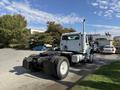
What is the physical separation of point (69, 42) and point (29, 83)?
6509 millimetres

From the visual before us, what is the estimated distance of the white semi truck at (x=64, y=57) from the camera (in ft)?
32.5

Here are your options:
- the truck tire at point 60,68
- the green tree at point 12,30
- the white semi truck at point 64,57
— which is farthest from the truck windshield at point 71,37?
the green tree at point 12,30

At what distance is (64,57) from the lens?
10.7m

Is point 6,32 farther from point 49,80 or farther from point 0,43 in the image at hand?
point 49,80

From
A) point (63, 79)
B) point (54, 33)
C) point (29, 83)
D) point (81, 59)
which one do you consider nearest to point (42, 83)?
point (29, 83)

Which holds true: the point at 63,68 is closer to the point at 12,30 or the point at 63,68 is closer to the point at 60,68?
the point at 60,68

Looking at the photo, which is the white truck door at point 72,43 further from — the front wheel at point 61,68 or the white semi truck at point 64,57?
the front wheel at point 61,68

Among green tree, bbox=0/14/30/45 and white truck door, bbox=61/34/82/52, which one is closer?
white truck door, bbox=61/34/82/52

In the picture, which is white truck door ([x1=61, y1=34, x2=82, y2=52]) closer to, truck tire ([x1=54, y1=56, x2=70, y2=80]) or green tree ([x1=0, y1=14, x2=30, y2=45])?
truck tire ([x1=54, y1=56, x2=70, y2=80])

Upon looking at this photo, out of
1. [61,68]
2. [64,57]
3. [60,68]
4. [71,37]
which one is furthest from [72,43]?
[60,68]

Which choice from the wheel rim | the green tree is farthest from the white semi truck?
the green tree

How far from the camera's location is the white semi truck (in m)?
9.90

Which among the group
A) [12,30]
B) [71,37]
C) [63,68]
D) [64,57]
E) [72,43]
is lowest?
[63,68]

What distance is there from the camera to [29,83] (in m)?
8.74
